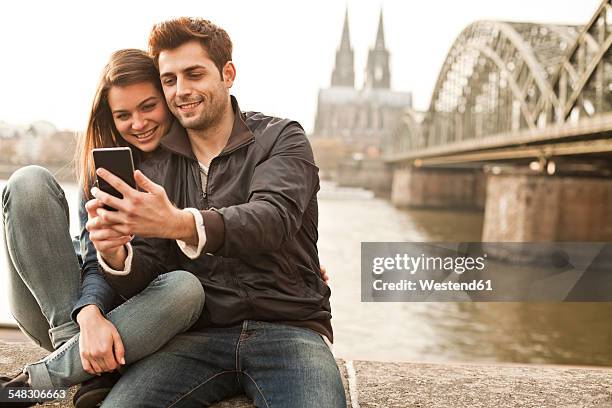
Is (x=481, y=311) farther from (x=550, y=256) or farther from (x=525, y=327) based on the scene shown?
(x=550, y=256)

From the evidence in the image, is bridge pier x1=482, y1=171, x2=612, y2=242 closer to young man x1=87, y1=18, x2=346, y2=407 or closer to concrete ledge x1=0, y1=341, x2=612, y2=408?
concrete ledge x1=0, y1=341, x2=612, y2=408

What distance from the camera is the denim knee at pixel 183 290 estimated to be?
157 cm

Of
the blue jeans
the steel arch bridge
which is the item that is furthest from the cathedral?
the blue jeans

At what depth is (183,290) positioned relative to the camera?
157cm

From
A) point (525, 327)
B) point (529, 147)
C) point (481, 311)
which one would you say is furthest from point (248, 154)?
point (529, 147)

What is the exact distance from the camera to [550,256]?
13891 mm

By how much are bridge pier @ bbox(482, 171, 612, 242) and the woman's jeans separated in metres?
14.0

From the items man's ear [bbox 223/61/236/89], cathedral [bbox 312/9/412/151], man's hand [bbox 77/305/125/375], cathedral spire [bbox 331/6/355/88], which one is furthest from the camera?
cathedral spire [bbox 331/6/355/88]

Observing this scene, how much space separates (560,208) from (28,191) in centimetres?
1433

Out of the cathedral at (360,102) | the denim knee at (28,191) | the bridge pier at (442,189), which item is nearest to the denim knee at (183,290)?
the denim knee at (28,191)

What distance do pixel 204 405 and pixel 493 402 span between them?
0.73 meters

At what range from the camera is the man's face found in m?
1.68

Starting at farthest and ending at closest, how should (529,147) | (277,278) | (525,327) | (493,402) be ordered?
(529,147)
(525,327)
(493,402)
(277,278)

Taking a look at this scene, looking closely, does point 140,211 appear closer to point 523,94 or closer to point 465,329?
point 465,329
